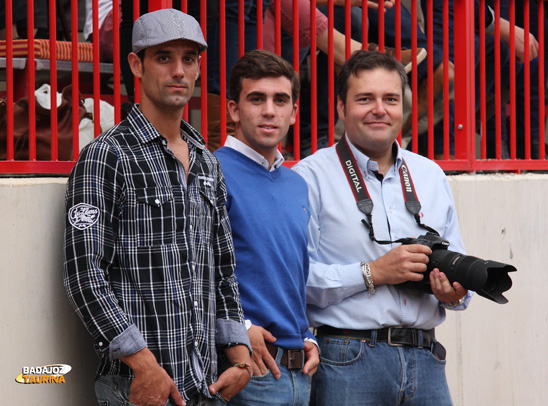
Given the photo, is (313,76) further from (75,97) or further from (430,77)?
(75,97)

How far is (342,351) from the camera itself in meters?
3.30

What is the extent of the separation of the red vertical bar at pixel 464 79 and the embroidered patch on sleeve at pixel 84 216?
9.18ft

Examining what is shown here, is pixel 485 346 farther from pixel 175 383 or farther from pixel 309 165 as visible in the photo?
pixel 175 383

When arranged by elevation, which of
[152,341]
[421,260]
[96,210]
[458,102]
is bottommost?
[152,341]

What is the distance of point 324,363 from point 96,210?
117 centimetres

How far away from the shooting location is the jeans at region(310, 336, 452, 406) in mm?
3262

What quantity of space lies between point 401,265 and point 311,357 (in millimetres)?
481

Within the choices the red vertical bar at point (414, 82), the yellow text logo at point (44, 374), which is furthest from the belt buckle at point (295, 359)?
the red vertical bar at point (414, 82)

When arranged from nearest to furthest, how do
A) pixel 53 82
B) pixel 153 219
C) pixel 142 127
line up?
1. pixel 153 219
2. pixel 142 127
3. pixel 53 82

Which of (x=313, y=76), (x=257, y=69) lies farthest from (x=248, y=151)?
(x=313, y=76)

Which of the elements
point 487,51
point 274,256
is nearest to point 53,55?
point 274,256

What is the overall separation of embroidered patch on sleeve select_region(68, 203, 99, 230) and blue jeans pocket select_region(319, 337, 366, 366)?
114cm

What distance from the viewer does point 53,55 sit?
11.0 ft

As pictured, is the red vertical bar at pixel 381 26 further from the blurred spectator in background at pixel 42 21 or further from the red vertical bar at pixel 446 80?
the blurred spectator in background at pixel 42 21
